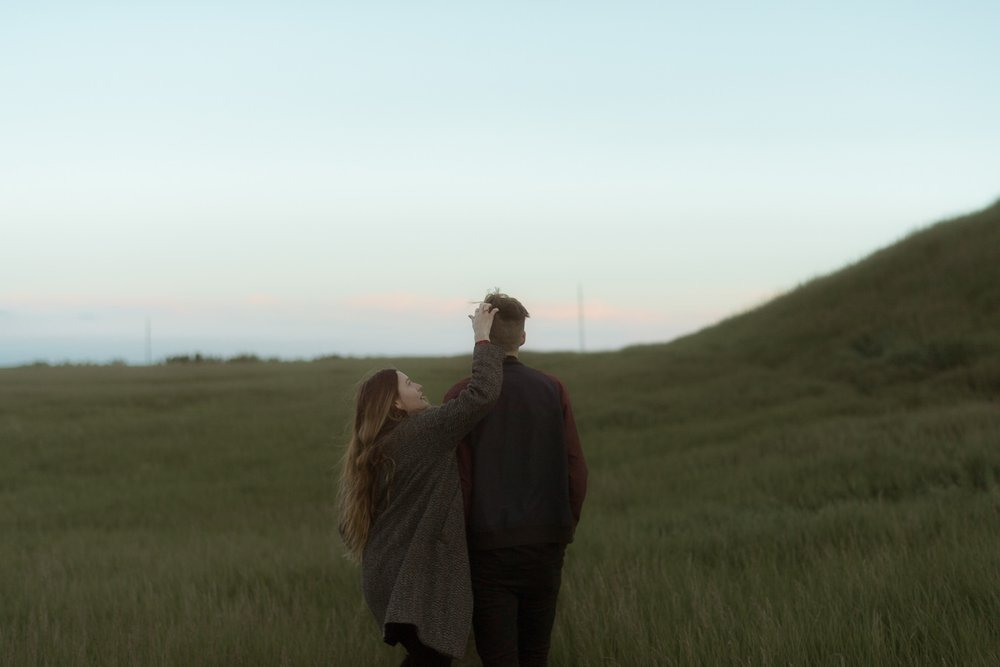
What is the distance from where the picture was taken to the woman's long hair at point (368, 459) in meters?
4.33

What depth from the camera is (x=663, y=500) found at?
44.4 ft

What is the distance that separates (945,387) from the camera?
859 inches

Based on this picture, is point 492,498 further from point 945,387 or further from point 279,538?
point 945,387

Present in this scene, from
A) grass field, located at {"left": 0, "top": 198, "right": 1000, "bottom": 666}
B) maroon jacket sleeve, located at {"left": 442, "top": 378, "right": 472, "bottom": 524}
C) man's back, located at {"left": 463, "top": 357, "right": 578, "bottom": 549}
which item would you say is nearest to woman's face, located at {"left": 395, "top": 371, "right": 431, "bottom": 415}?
maroon jacket sleeve, located at {"left": 442, "top": 378, "right": 472, "bottom": 524}

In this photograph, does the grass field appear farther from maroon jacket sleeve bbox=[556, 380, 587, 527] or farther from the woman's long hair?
maroon jacket sleeve bbox=[556, 380, 587, 527]

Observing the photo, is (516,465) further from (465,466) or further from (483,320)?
(483,320)

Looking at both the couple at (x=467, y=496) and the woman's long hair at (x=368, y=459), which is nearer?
the couple at (x=467, y=496)

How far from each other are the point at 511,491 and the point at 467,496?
0.66ft

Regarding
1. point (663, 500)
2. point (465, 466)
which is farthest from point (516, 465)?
point (663, 500)

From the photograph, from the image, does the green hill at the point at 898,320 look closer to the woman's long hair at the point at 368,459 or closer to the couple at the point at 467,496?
the couple at the point at 467,496

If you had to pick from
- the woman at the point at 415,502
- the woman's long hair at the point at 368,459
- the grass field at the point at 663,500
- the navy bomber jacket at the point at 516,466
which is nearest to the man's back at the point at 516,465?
the navy bomber jacket at the point at 516,466

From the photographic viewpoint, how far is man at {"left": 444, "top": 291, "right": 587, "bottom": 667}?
4.25 meters

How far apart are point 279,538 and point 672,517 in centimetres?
495

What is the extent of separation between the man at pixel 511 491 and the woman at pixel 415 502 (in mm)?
79
